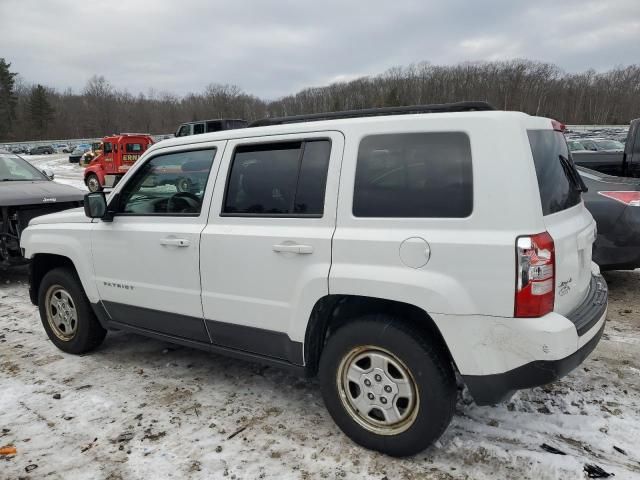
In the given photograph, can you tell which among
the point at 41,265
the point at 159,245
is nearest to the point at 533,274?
the point at 159,245

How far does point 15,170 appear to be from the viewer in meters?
7.87

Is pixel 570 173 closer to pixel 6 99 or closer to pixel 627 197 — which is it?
pixel 627 197

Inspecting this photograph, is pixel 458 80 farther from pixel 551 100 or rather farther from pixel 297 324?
pixel 297 324

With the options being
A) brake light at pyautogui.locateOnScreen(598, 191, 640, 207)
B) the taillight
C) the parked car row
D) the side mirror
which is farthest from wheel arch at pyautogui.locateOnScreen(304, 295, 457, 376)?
the parked car row

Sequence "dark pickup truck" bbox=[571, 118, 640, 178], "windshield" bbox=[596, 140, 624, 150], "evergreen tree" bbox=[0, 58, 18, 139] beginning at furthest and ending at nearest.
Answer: "evergreen tree" bbox=[0, 58, 18, 139]
"windshield" bbox=[596, 140, 624, 150]
"dark pickup truck" bbox=[571, 118, 640, 178]

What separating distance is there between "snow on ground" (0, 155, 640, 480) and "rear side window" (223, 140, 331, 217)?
1403 mm

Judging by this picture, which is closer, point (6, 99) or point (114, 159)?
point (114, 159)

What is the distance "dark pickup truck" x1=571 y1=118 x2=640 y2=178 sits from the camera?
7.29 m

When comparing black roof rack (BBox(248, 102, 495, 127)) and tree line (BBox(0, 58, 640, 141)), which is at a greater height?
tree line (BBox(0, 58, 640, 141))

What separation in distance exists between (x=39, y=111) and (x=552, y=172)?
106633 mm

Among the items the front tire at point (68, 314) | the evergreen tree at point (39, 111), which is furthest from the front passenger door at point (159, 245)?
the evergreen tree at point (39, 111)

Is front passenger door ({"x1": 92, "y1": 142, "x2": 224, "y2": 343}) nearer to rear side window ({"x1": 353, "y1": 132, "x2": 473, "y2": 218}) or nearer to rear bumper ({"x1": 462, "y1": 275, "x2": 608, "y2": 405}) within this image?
rear side window ({"x1": 353, "y1": 132, "x2": 473, "y2": 218})

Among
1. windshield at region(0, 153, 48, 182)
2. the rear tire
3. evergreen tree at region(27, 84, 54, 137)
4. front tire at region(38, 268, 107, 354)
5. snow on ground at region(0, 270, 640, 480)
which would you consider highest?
evergreen tree at region(27, 84, 54, 137)

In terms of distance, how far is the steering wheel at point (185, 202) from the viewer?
11.1 ft
